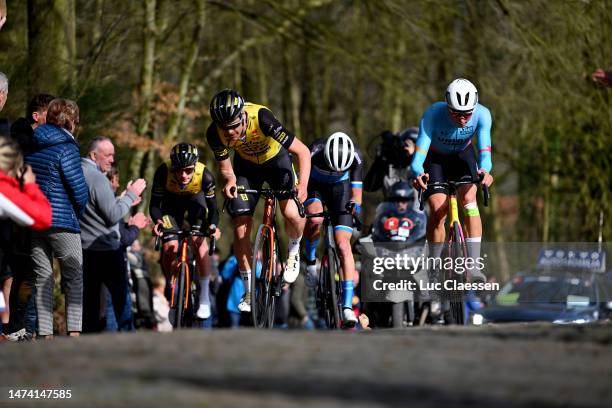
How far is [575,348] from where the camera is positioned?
728 centimetres

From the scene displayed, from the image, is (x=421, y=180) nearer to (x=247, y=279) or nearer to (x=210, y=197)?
(x=247, y=279)

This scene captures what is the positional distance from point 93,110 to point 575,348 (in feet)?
32.7

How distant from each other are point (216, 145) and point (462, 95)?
2.46m

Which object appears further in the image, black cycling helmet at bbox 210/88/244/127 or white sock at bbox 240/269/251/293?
white sock at bbox 240/269/251/293

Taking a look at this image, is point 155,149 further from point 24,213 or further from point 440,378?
point 440,378

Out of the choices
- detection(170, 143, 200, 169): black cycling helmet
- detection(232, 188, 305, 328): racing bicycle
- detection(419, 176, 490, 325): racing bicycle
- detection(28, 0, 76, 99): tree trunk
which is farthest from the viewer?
detection(28, 0, 76, 99): tree trunk

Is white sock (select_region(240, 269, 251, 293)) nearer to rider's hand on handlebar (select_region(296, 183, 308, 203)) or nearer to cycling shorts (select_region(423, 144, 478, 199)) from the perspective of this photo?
rider's hand on handlebar (select_region(296, 183, 308, 203))

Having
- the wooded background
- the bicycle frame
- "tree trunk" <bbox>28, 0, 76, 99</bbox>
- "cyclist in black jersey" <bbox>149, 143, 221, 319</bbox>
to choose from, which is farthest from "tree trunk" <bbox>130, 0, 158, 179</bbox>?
the bicycle frame

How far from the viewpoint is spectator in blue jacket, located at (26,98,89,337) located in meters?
10.7

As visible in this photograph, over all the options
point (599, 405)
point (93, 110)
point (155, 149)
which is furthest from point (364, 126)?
point (599, 405)

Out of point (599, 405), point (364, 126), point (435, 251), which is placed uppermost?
point (364, 126)

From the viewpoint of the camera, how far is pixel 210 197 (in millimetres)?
13609

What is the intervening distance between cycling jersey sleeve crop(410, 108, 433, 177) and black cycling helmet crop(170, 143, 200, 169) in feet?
7.17

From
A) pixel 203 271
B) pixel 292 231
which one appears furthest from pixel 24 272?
pixel 203 271
